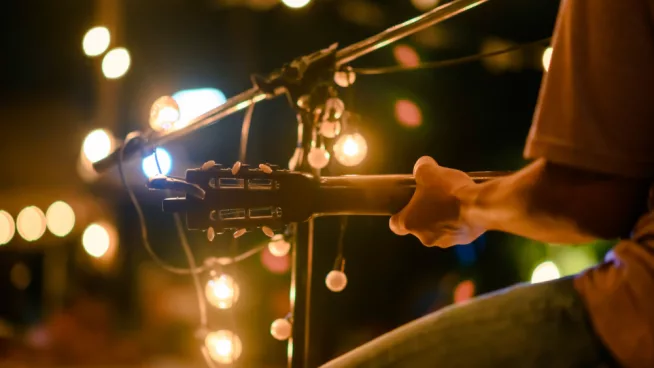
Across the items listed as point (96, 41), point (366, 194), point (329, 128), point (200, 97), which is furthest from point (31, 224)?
point (366, 194)

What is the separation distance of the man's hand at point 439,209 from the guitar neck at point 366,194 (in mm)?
97

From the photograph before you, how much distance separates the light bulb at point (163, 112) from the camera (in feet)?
4.30

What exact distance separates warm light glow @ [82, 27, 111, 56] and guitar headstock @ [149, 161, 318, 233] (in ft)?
8.98

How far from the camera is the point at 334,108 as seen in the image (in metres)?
1.27

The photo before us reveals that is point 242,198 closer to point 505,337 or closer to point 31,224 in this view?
point 505,337

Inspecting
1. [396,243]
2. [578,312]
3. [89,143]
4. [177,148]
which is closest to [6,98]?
[89,143]

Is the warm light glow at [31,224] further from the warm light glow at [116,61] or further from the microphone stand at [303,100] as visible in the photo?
the microphone stand at [303,100]

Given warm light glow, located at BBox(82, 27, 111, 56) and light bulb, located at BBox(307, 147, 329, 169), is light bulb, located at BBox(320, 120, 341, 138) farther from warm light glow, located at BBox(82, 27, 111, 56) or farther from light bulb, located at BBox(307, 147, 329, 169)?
warm light glow, located at BBox(82, 27, 111, 56)

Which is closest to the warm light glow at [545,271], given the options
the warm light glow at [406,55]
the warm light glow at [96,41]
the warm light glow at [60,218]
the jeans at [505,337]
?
the warm light glow at [406,55]

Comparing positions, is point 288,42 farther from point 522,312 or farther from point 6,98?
point 6,98

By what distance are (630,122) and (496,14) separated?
1.86 meters

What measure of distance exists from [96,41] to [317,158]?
280 centimetres

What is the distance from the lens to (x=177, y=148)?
277 centimetres

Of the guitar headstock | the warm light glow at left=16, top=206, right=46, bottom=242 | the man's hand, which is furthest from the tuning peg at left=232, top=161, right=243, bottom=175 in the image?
the warm light glow at left=16, top=206, right=46, bottom=242
